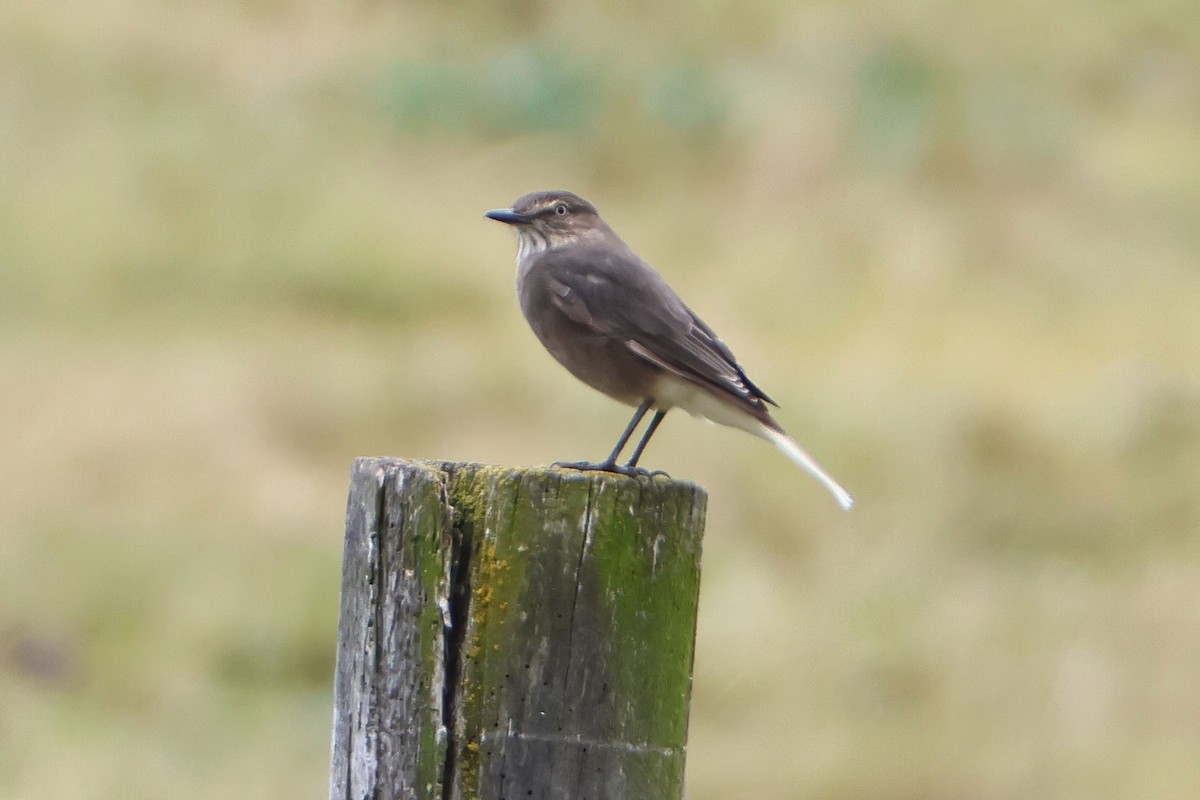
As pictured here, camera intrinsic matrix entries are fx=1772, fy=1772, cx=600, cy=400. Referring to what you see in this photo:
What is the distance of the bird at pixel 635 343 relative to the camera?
479 cm

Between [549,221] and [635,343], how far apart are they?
0.78 metres

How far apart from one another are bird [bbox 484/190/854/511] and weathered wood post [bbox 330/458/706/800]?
5.84 ft

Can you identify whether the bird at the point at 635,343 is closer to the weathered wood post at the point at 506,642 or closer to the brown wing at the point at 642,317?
the brown wing at the point at 642,317

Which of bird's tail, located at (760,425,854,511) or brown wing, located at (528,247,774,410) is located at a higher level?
brown wing, located at (528,247,774,410)

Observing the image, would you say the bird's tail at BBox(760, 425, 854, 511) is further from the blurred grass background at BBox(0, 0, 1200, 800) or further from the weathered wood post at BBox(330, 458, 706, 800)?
the blurred grass background at BBox(0, 0, 1200, 800)

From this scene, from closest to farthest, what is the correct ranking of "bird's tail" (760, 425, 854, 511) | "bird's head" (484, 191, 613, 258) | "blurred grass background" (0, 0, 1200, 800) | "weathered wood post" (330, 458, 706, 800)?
"weathered wood post" (330, 458, 706, 800) → "bird's tail" (760, 425, 854, 511) → "bird's head" (484, 191, 613, 258) → "blurred grass background" (0, 0, 1200, 800)

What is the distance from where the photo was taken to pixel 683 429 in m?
9.52

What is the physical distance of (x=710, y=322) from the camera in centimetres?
1075

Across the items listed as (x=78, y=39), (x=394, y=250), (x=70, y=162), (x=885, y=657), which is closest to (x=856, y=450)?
(x=885, y=657)

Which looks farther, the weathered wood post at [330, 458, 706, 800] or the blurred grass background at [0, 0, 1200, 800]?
the blurred grass background at [0, 0, 1200, 800]

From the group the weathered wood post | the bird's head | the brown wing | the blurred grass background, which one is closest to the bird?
the brown wing

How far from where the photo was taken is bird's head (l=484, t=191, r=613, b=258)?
17.6ft

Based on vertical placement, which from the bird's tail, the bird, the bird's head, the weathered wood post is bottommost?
the weathered wood post

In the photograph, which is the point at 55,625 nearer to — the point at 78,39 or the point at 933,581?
the point at 933,581
